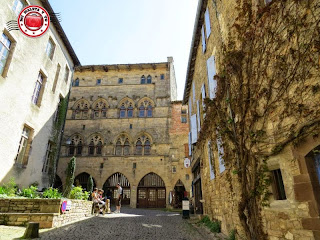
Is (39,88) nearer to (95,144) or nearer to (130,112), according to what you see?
(95,144)

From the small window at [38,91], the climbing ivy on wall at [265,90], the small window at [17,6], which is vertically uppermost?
the small window at [17,6]

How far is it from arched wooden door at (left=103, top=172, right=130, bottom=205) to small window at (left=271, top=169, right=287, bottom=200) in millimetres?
17062

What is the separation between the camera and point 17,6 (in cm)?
894

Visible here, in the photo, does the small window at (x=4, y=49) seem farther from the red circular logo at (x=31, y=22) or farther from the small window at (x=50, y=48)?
the small window at (x=50, y=48)

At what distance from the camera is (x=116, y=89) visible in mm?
22547

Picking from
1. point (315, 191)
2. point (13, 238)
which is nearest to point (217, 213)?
point (315, 191)

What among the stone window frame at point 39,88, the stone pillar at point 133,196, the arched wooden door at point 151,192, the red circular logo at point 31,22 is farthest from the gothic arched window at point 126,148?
the red circular logo at point 31,22

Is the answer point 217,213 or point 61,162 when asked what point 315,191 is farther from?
point 61,162

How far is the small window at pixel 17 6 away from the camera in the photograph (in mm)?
8707

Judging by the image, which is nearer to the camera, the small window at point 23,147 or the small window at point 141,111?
the small window at point 23,147

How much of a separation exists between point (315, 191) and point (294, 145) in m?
0.70

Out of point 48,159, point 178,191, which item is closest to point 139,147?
point 178,191

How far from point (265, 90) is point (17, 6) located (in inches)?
427

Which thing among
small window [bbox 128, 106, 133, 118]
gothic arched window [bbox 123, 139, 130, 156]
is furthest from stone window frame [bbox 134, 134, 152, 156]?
small window [bbox 128, 106, 133, 118]
